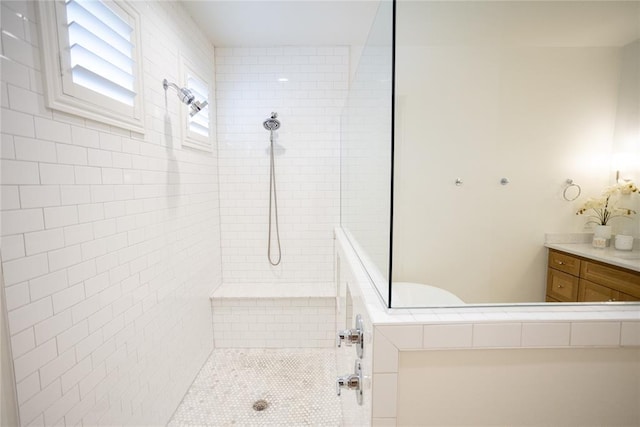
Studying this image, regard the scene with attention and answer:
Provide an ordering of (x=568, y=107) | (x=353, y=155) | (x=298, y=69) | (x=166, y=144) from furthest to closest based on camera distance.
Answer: (x=298, y=69) → (x=353, y=155) → (x=166, y=144) → (x=568, y=107)

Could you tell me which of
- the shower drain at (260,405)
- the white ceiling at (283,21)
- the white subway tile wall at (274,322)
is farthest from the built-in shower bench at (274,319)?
the white ceiling at (283,21)

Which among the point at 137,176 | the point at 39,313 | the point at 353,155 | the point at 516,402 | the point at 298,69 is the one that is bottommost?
the point at 516,402

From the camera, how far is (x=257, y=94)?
2500 mm

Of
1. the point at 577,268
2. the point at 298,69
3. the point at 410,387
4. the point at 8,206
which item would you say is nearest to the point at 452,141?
the point at 577,268

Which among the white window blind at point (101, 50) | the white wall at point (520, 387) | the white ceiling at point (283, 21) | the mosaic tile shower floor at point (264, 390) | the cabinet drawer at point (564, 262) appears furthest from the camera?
the white ceiling at point (283, 21)

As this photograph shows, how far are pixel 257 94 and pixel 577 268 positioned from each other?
8.36 ft

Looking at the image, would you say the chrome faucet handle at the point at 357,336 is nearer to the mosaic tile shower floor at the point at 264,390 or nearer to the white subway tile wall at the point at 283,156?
the mosaic tile shower floor at the point at 264,390

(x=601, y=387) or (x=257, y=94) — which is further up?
(x=257, y=94)

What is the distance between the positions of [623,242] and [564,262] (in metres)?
0.24

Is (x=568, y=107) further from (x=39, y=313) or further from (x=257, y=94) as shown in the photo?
(x=39, y=313)

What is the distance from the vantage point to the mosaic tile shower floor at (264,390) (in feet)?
5.66

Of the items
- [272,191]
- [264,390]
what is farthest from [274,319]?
[272,191]

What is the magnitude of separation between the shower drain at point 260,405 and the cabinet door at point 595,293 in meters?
1.82

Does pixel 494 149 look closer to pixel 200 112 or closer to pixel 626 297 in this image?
pixel 626 297
